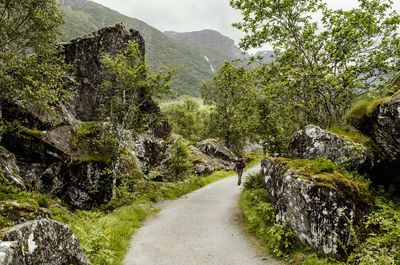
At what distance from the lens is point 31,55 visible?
45.3ft

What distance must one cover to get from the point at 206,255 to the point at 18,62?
13162 mm

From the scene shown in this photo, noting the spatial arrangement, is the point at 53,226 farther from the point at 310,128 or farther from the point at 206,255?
the point at 310,128

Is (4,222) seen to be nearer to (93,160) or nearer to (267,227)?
(267,227)

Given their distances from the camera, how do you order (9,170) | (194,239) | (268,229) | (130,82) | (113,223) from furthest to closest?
(130,82)
(9,170)
(113,223)
(194,239)
(268,229)

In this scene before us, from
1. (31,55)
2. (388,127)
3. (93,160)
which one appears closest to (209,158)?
(93,160)

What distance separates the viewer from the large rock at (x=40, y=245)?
3.24 meters

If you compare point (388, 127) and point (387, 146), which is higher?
point (388, 127)

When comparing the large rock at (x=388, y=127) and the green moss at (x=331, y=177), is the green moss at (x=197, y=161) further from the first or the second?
the large rock at (x=388, y=127)

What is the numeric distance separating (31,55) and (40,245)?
48.1 ft

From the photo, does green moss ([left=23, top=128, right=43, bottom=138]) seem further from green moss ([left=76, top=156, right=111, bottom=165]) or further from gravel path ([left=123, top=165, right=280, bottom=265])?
gravel path ([left=123, top=165, right=280, bottom=265])

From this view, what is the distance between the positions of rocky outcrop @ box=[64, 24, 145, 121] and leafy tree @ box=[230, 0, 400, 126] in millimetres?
12937

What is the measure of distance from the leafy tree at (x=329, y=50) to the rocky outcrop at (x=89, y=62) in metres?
12.9

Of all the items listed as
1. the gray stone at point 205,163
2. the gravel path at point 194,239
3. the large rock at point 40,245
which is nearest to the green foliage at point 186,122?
the gray stone at point 205,163

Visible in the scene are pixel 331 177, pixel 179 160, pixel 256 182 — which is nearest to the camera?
pixel 331 177
